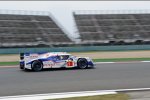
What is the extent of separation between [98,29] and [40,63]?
47680mm

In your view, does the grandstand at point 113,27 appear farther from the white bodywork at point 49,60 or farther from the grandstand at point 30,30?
the white bodywork at point 49,60

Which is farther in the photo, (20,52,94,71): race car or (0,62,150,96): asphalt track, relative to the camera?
(20,52,94,71): race car

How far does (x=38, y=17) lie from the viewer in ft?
218

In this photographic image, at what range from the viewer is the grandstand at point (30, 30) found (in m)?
55.3

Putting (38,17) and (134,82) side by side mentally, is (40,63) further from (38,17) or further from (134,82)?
(38,17)

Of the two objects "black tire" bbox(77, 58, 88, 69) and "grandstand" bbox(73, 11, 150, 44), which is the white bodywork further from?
"grandstand" bbox(73, 11, 150, 44)

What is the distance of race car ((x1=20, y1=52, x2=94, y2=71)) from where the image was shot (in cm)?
1770

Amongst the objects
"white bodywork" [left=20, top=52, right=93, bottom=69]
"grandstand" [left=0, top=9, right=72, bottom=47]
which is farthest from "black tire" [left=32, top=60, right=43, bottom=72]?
"grandstand" [left=0, top=9, right=72, bottom=47]

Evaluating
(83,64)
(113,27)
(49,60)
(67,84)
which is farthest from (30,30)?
(67,84)

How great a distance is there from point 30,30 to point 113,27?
15.8 meters

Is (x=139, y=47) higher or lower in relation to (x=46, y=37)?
lower

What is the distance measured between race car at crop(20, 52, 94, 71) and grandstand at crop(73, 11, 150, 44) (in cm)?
3943

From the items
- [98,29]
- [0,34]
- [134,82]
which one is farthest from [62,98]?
[98,29]

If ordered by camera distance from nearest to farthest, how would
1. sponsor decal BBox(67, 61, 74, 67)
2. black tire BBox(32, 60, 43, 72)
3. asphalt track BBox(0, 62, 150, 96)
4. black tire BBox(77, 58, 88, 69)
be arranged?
asphalt track BBox(0, 62, 150, 96) < black tire BBox(32, 60, 43, 72) < sponsor decal BBox(67, 61, 74, 67) < black tire BBox(77, 58, 88, 69)
